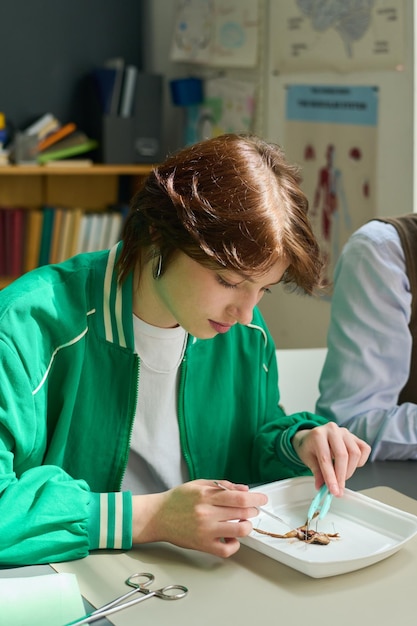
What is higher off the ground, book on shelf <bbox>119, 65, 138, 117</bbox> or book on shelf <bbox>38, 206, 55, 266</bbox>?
book on shelf <bbox>119, 65, 138, 117</bbox>

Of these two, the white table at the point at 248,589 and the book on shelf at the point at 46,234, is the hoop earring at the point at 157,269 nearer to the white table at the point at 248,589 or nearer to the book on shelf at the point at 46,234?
the white table at the point at 248,589

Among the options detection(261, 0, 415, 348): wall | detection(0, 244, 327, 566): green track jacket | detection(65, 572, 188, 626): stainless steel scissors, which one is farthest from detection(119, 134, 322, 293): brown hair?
detection(261, 0, 415, 348): wall

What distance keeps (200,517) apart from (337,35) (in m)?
2.51

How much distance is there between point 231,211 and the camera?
1.24 m

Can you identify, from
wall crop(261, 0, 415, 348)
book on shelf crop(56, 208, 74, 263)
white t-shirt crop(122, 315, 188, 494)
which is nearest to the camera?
white t-shirt crop(122, 315, 188, 494)

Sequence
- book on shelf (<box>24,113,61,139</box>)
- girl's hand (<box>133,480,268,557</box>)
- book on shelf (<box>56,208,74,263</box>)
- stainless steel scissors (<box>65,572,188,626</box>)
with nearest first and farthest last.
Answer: stainless steel scissors (<box>65,572,188,626</box>) → girl's hand (<box>133,480,268,557</box>) → book on shelf (<box>24,113,61,139</box>) → book on shelf (<box>56,208,74,263</box>)

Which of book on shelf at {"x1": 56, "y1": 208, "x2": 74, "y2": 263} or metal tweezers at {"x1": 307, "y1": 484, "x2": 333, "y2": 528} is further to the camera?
book on shelf at {"x1": 56, "y1": 208, "x2": 74, "y2": 263}

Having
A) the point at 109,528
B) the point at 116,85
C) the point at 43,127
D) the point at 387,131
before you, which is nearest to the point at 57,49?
the point at 116,85

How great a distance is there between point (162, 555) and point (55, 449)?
0.93 feet

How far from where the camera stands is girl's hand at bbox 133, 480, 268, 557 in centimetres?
119

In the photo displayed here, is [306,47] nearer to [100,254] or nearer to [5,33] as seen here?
[5,33]

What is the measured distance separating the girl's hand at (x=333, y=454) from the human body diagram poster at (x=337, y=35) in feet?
6.55

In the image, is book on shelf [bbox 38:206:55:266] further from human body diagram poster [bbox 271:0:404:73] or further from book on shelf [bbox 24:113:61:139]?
human body diagram poster [bbox 271:0:404:73]

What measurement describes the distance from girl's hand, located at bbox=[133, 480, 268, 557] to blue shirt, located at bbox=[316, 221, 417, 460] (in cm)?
56
